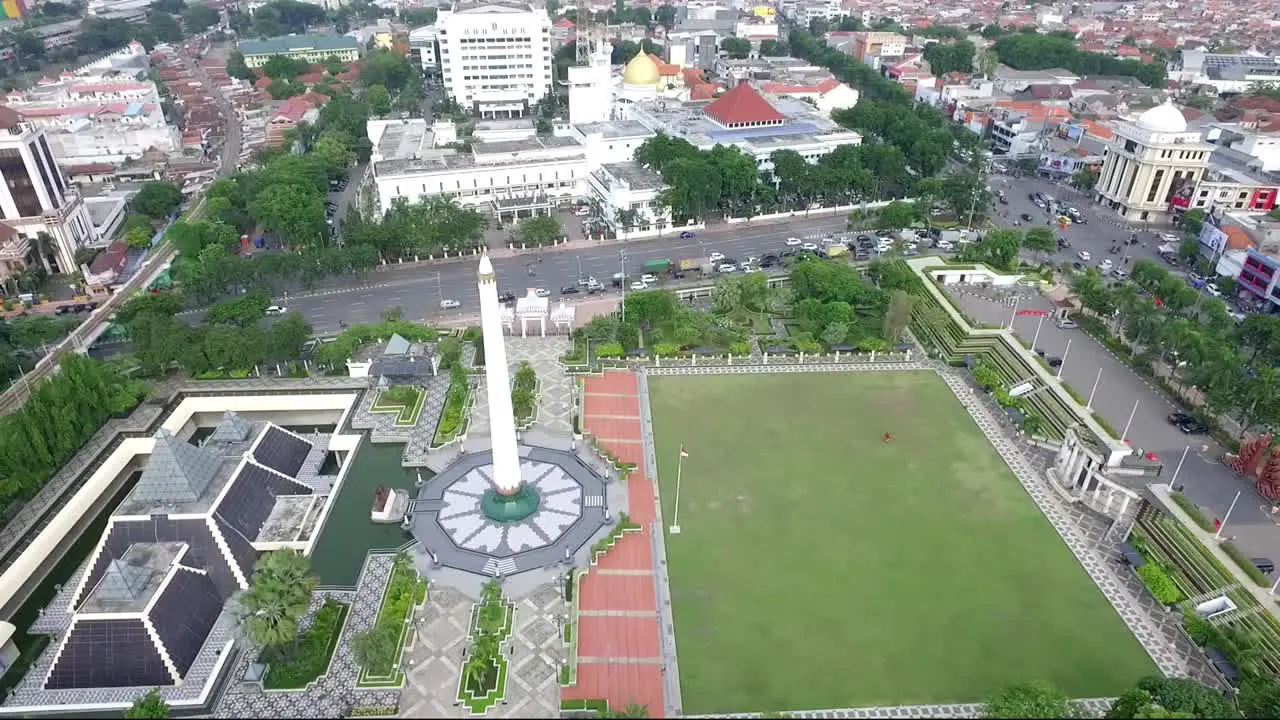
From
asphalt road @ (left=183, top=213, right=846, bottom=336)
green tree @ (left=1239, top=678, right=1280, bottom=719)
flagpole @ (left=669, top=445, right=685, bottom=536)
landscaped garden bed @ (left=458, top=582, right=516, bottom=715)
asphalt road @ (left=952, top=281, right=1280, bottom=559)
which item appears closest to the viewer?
green tree @ (left=1239, top=678, right=1280, bottom=719)

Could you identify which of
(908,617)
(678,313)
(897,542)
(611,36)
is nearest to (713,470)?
(897,542)

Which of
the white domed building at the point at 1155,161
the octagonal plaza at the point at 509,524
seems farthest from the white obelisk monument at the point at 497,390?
the white domed building at the point at 1155,161

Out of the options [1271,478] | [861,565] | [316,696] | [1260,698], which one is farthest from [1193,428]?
[316,696]

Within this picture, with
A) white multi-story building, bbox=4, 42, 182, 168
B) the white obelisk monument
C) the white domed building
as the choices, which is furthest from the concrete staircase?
the white domed building

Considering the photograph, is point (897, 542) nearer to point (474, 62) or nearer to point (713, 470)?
point (713, 470)

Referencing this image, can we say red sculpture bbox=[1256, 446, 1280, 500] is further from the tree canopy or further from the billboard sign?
the tree canopy

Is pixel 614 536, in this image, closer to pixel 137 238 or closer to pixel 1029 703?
pixel 1029 703
